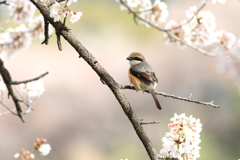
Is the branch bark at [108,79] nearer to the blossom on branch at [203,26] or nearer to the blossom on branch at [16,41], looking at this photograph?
the blossom on branch at [16,41]

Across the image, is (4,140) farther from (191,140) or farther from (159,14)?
(191,140)

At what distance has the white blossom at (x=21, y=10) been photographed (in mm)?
4214

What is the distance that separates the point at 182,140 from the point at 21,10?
281 centimetres

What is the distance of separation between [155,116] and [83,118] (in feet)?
7.42

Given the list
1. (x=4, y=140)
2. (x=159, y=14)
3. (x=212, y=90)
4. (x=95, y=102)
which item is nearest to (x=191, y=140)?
(x=159, y=14)

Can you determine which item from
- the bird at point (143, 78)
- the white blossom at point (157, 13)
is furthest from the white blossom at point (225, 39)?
the bird at point (143, 78)

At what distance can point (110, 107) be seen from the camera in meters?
10.8

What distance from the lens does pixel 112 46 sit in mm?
15008

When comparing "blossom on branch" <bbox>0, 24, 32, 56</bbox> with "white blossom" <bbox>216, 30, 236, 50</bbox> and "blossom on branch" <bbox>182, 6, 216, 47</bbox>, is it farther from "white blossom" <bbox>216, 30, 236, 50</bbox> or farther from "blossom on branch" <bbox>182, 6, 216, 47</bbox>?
"white blossom" <bbox>216, 30, 236, 50</bbox>

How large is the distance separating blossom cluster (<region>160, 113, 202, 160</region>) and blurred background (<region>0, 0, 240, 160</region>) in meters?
6.45

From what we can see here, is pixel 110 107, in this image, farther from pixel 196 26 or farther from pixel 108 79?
pixel 108 79

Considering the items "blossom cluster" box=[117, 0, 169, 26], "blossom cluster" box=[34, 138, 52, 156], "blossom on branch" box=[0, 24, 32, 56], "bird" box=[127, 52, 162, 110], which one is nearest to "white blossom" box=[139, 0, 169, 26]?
"blossom cluster" box=[117, 0, 169, 26]

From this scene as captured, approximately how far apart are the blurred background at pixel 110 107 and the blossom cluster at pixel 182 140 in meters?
6.45

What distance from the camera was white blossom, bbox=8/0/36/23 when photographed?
13.8 feet
